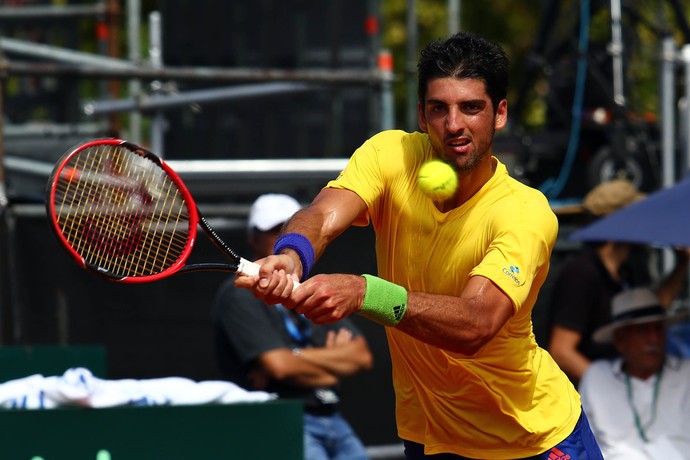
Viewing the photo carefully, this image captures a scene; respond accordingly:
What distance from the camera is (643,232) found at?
19.0ft

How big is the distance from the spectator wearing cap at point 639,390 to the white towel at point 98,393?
2.10 meters

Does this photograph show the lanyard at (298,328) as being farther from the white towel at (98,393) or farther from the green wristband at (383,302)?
the green wristband at (383,302)

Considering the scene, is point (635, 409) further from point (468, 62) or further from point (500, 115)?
point (468, 62)

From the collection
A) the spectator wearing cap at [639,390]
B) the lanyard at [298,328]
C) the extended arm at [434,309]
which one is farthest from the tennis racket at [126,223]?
the spectator wearing cap at [639,390]

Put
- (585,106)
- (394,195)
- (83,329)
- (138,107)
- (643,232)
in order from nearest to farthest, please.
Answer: (394,195) < (643,232) < (83,329) < (138,107) < (585,106)

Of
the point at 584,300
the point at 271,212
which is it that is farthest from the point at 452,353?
the point at 584,300

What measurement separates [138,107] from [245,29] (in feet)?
6.12

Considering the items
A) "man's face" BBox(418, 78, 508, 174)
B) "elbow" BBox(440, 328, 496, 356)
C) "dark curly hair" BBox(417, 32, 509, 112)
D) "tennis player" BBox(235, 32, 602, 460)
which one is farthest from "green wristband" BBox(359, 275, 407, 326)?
"dark curly hair" BBox(417, 32, 509, 112)

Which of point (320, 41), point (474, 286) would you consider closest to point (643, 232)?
point (474, 286)

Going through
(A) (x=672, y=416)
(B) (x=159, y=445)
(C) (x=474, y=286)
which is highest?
(C) (x=474, y=286)

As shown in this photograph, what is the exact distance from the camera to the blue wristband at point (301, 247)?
3.45m

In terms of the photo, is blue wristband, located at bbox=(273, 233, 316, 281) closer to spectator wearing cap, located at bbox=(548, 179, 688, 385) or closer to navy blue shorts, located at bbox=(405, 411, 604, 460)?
navy blue shorts, located at bbox=(405, 411, 604, 460)

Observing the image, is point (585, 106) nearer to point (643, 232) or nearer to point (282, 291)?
point (643, 232)

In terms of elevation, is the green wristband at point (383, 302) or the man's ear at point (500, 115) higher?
the man's ear at point (500, 115)
